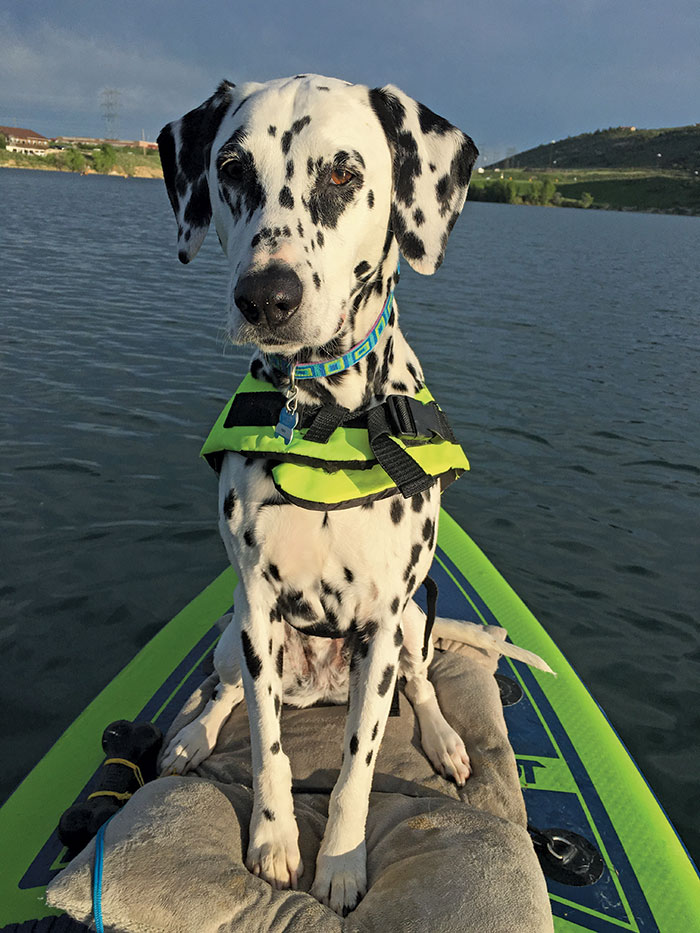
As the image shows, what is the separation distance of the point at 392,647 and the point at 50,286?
16.4 metres

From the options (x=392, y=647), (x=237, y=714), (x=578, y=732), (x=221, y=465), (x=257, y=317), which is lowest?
(x=578, y=732)

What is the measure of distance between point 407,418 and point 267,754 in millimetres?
1400

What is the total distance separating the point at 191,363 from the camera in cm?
1205

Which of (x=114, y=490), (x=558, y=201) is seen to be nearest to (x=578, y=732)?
(x=114, y=490)

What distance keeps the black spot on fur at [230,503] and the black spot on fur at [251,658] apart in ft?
1.57

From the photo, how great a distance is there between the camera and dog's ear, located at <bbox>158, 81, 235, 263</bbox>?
2666 mm

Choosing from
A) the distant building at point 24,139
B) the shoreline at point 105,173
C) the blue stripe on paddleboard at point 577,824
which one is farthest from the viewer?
the distant building at point 24,139

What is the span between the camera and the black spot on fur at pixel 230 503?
2.64 m

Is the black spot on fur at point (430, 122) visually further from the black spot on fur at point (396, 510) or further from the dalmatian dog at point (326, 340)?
the black spot on fur at point (396, 510)

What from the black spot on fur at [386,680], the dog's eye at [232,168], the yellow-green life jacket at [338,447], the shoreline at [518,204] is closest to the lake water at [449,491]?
the black spot on fur at [386,680]

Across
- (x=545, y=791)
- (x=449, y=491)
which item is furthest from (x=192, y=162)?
(x=449, y=491)

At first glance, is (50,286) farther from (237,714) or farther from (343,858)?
(343,858)

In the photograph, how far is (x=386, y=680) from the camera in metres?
2.68

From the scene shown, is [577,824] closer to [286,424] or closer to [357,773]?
[357,773]
